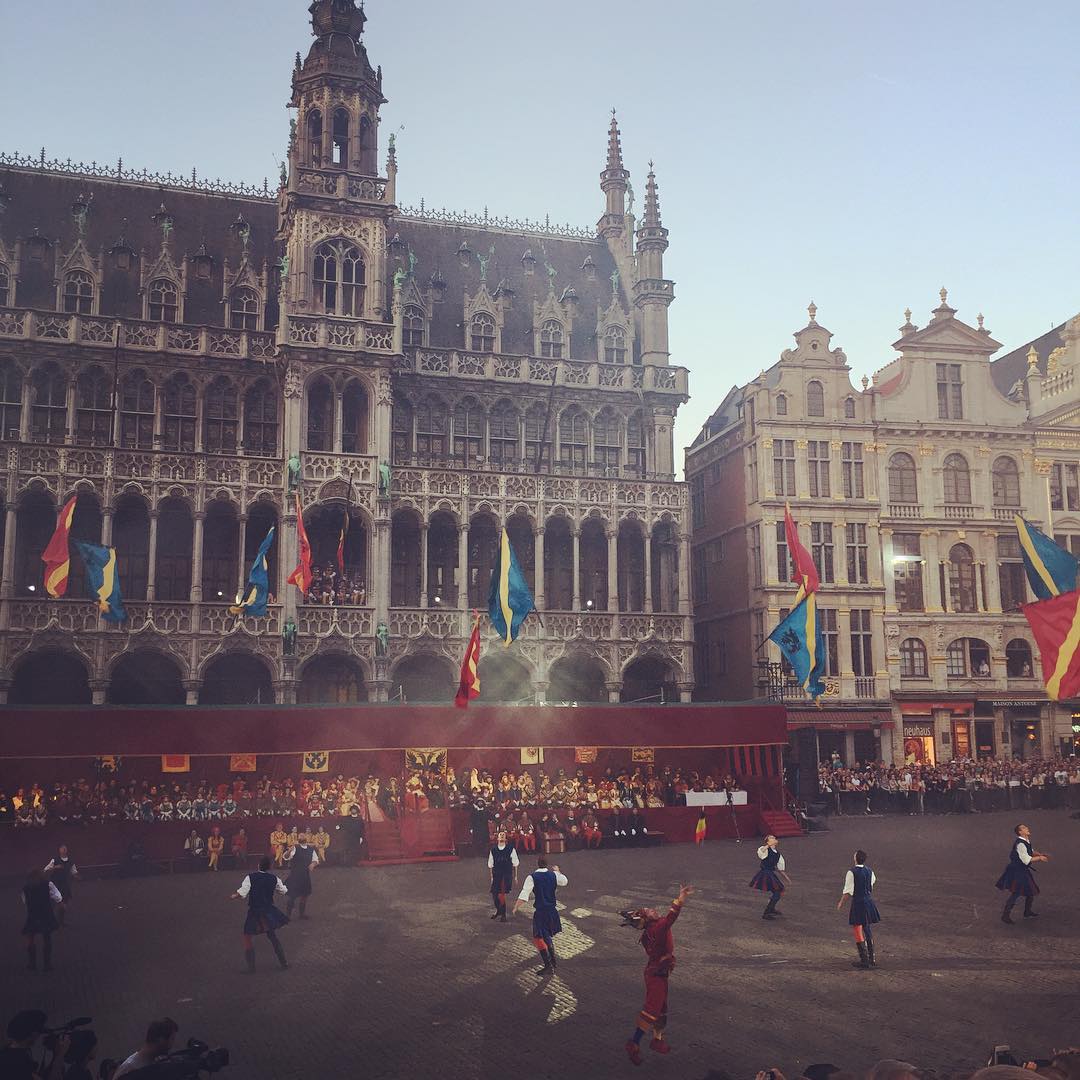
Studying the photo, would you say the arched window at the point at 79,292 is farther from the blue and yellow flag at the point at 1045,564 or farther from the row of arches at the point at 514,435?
the blue and yellow flag at the point at 1045,564

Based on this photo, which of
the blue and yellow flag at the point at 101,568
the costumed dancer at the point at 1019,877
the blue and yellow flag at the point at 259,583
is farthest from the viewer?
the blue and yellow flag at the point at 259,583

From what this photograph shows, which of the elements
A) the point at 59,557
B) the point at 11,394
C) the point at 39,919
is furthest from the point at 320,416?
the point at 39,919

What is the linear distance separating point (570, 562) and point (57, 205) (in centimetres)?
2495

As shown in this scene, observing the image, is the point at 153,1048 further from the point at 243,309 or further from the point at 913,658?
the point at 913,658

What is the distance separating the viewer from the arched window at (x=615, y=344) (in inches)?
1861

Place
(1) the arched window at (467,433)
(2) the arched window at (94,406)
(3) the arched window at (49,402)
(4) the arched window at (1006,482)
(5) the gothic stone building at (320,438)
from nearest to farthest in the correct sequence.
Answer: (5) the gothic stone building at (320,438)
(3) the arched window at (49,402)
(2) the arched window at (94,406)
(1) the arched window at (467,433)
(4) the arched window at (1006,482)

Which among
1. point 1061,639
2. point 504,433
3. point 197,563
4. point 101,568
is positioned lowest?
point 1061,639

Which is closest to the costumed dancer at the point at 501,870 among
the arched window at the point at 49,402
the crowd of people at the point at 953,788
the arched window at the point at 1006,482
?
the crowd of people at the point at 953,788

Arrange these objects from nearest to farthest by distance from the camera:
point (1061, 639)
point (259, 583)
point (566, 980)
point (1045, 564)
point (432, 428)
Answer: point (566, 980), point (1061, 639), point (1045, 564), point (259, 583), point (432, 428)

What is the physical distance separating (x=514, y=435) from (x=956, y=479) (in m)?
20.2

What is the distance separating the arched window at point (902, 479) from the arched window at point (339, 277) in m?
24.2

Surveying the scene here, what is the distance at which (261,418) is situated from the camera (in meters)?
42.3

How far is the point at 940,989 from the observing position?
49.0ft

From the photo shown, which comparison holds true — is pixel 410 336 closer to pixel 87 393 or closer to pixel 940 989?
pixel 87 393
